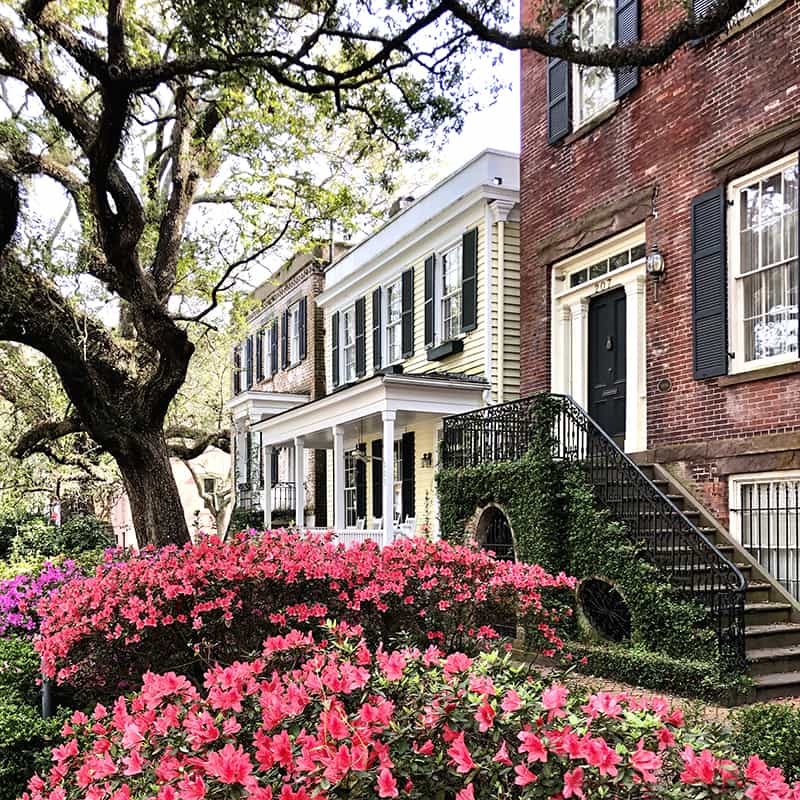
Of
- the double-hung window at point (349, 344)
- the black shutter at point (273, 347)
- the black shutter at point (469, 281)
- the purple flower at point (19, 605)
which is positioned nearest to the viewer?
the purple flower at point (19, 605)

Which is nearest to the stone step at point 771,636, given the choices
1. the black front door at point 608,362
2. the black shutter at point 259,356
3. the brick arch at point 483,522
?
the black front door at point 608,362

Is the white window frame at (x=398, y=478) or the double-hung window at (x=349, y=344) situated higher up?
the double-hung window at (x=349, y=344)

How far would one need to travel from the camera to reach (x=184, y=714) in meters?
3.18

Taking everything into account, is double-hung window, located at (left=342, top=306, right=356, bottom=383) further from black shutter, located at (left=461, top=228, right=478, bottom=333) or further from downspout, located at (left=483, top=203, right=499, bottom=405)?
downspout, located at (left=483, top=203, right=499, bottom=405)

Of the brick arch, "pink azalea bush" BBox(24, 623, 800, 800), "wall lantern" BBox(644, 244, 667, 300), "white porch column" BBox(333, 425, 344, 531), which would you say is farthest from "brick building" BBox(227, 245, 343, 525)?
"pink azalea bush" BBox(24, 623, 800, 800)

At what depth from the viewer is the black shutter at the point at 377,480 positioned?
18844 mm

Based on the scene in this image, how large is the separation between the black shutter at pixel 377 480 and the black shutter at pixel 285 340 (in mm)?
7247

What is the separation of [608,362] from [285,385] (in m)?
14.6

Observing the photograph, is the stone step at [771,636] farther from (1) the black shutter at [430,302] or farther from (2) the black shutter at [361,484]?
(2) the black shutter at [361,484]

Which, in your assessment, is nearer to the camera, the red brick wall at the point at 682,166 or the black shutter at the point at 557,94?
the red brick wall at the point at 682,166

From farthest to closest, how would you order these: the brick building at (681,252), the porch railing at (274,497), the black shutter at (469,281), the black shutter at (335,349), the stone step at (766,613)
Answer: the porch railing at (274,497) → the black shutter at (335,349) → the black shutter at (469,281) → the brick building at (681,252) → the stone step at (766,613)

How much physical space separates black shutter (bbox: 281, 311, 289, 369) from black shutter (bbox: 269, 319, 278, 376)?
770mm

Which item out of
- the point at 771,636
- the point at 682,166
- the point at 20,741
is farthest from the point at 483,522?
the point at 20,741

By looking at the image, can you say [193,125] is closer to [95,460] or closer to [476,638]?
[476,638]
